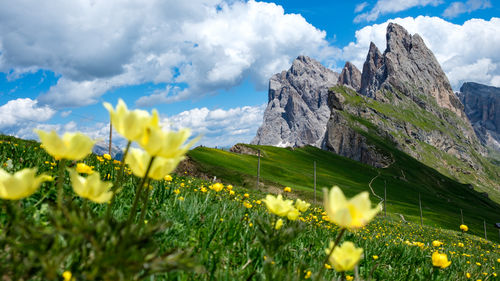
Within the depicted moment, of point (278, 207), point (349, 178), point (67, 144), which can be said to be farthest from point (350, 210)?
point (349, 178)

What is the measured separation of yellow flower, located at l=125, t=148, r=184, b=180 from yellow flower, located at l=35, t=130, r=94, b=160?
0.77 ft

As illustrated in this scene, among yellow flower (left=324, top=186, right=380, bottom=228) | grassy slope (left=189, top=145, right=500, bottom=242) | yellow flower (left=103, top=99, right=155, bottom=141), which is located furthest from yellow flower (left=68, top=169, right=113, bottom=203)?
grassy slope (left=189, top=145, right=500, bottom=242)

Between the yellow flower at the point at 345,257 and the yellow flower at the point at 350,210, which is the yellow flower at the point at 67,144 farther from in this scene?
the yellow flower at the point at 345,257

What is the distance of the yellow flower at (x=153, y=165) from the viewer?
1.70 metres

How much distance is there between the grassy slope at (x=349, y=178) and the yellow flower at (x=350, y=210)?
146ft

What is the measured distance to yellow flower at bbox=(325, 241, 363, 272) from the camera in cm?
170

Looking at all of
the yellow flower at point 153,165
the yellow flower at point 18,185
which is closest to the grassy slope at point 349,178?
the yellow flower at point 153,165

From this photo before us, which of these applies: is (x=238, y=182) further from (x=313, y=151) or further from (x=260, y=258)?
(x=313, y=151)

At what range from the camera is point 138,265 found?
1.35 metres

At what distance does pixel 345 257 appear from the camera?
180 centimetres

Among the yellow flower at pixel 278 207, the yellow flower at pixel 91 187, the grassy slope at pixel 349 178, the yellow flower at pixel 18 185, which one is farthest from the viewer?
the grassy slope at pixel 349 178

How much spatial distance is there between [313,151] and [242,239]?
113 m

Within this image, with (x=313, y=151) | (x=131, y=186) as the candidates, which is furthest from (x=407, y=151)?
(x=131, y=186)

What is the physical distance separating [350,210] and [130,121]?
3.93 feet
